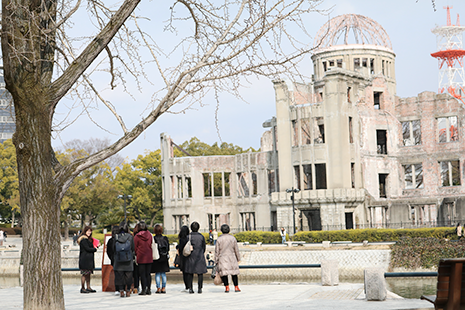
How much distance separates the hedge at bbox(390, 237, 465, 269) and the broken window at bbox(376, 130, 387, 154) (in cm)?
2304

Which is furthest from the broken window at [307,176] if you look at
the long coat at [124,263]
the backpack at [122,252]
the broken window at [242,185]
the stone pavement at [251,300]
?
the backpack at [122,252]

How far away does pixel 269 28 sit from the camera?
8.70 m

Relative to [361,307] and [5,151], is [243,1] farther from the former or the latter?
[5,151]

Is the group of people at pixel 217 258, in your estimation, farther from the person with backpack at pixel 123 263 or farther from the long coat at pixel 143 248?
the person with backpack at pixel 123 263

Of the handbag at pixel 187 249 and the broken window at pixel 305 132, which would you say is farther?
the broken window at pixel 305 132

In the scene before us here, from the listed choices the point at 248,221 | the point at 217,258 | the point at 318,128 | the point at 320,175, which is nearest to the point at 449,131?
the point at 318,128

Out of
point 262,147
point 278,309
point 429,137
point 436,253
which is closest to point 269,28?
point 278,309

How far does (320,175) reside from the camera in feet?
160

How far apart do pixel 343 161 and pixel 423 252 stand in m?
19.2

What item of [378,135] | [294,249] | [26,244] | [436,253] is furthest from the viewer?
[378,135]

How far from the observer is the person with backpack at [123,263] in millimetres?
12734

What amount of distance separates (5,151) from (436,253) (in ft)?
187

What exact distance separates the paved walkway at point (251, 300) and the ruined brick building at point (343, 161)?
2774 cm

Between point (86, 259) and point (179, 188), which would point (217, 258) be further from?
point (179, 188)
